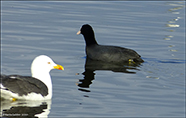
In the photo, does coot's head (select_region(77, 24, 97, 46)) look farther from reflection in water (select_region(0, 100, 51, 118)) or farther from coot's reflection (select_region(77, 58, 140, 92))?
reflection in water (select_region(0, 100, 51, 118))

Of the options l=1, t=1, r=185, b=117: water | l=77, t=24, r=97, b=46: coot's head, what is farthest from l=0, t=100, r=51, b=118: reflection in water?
l=77, t=24, r=97, b=46: coot's head

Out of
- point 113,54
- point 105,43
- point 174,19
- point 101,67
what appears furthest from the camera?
point 174,19

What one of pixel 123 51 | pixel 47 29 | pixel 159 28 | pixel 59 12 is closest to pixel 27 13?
pixel 59 12

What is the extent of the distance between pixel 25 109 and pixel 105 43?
29.5 ft

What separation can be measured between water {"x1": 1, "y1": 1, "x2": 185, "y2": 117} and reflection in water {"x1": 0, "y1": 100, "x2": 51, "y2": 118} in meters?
0.04

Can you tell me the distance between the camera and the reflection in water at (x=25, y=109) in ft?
31.0

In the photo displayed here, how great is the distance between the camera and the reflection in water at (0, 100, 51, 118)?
9442 mm

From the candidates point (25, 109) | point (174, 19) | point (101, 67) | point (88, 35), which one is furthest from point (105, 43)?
point (25, 109)

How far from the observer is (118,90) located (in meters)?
11.9

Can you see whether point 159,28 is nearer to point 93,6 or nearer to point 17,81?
point 93,6

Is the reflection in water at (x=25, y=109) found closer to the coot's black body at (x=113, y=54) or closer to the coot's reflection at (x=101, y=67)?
the coot's reflection at (x=101, y=67)

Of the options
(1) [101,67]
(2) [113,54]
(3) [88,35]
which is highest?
(3) [88,35]

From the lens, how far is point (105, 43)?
60.5 ft

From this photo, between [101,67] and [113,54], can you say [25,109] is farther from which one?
[113,54]
